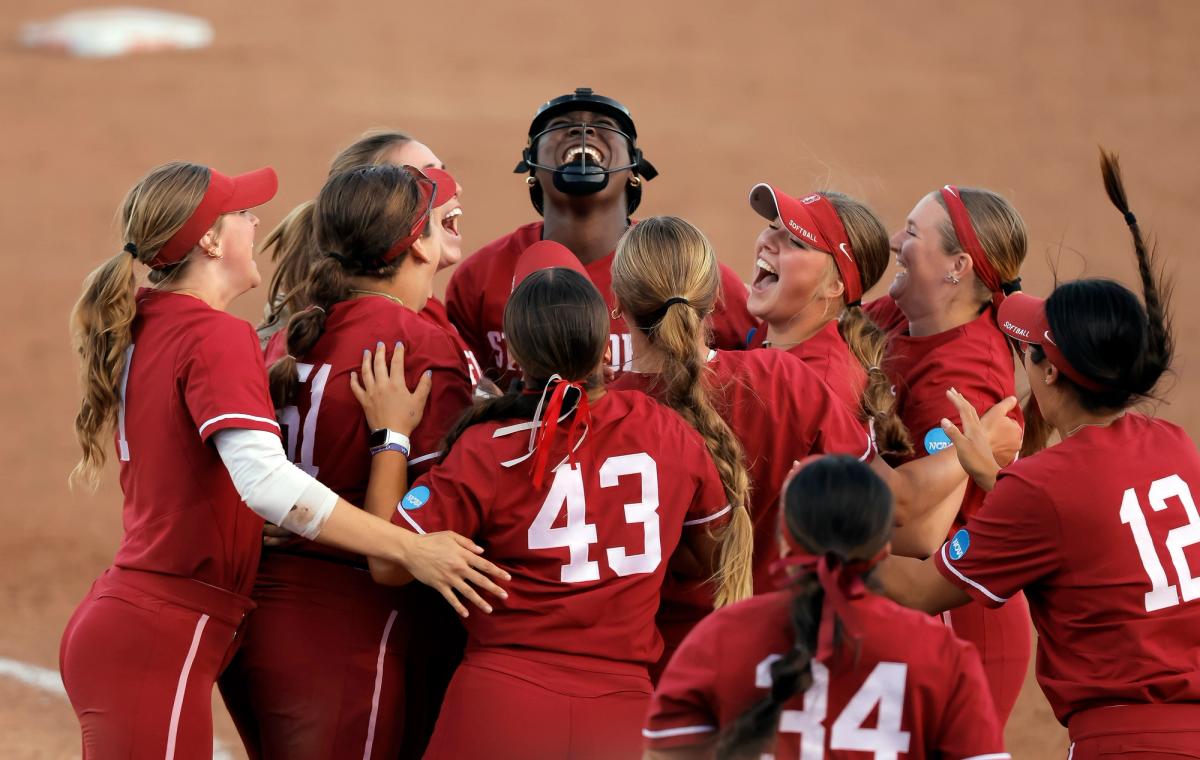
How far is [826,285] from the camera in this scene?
4285 millimetres

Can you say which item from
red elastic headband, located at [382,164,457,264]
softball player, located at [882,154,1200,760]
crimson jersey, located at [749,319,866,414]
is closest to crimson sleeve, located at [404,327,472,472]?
red elastic headband, located at [382,164,457,264]

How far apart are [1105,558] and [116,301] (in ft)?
8.38

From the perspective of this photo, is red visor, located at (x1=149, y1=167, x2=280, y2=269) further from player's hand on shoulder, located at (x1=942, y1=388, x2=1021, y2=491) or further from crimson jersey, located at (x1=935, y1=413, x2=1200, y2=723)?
crimson jersey, located at (x1=935, y1=413, x2=1200, y2=723)

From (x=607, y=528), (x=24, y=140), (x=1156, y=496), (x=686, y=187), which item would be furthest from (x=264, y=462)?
(x=24, y=140)

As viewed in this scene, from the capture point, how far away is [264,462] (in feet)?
11.1

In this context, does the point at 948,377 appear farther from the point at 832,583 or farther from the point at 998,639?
the point at 832,583

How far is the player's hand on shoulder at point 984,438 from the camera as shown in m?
3.86

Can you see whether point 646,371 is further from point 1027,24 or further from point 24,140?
point 1027,24

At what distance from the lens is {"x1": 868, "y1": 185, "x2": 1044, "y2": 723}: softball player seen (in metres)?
4.23

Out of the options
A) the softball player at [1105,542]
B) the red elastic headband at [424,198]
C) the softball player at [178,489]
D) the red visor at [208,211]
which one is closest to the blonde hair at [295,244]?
the red elastic headband at [424,198]

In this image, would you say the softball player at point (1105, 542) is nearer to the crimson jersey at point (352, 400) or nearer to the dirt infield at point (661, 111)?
the crimson jersey at point (352, 400)

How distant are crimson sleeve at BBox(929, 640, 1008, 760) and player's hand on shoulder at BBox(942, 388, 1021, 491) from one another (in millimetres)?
1352

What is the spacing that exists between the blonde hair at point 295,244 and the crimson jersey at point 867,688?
6.84ft

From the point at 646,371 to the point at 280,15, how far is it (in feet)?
47.7
